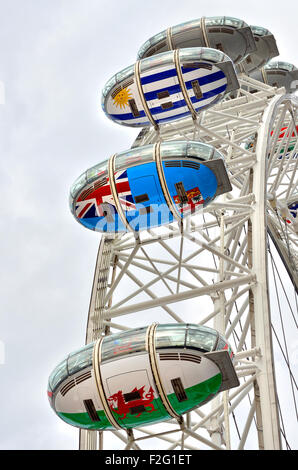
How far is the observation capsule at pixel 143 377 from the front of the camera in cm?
1397

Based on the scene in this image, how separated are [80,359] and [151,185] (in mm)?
4830

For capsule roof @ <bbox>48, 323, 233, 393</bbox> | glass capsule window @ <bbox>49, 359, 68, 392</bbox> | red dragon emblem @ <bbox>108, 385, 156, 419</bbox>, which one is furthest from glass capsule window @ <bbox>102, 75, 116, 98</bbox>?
red dragon emblem @ <bbox>108, 385, 156, 419</bbox>

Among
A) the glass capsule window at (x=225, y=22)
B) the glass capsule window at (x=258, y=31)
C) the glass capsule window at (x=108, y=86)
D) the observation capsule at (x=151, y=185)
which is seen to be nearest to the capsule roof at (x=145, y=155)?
the observation capsule at (x=151, y=185)

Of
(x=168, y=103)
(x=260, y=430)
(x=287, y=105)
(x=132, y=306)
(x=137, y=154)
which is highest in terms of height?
(x=287, y=105)

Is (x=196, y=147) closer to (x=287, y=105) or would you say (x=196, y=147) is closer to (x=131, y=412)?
(x=131, y=412)

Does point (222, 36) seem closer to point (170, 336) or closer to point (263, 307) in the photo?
point (263, 307)

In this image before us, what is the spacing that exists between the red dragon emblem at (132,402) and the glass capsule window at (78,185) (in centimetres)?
609

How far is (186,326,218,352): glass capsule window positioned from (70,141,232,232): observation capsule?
440 centimetres

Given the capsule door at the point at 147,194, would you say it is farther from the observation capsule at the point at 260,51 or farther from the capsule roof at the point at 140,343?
the observation capsule at the point at 260,51

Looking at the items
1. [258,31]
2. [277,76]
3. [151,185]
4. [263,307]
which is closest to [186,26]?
[258,31]

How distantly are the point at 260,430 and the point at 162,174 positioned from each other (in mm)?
5987

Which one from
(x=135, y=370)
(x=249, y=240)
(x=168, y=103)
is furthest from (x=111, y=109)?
(x=135, y=370)

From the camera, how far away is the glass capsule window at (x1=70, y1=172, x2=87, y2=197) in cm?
Answer: 1880

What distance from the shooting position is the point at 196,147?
1786 cm
